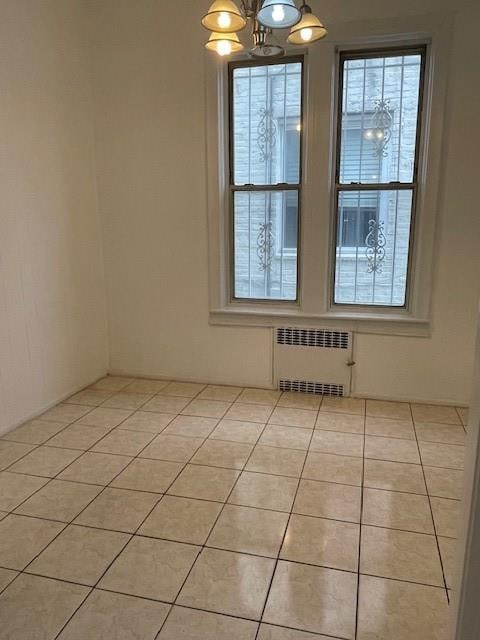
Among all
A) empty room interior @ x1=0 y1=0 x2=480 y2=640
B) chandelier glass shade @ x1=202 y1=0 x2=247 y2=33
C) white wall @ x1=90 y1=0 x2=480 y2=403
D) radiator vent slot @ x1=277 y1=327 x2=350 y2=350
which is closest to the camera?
chandelier glass shade @ x1=202 y1=0 x2=247 y2=33

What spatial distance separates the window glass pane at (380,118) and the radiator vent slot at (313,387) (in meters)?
1.55

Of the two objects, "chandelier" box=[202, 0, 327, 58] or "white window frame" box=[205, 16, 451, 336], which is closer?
"chandelier" box=[202, 0, 327, 58]

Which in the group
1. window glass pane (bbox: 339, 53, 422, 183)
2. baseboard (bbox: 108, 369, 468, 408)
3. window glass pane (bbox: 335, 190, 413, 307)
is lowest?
baseboard (bbox: 108, 369, 468, 408)

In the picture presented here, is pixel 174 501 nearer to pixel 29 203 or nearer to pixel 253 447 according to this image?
pixel 253 447

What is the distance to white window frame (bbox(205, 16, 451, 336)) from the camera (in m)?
3.01

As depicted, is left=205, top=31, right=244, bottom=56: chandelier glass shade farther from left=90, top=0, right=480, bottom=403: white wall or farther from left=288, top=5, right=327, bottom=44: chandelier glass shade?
left=90, top=0, right=480, bottom=403: white wall

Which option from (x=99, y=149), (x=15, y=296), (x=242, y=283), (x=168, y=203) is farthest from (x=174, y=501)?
(x=99, y=149)

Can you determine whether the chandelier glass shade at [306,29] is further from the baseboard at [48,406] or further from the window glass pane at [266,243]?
the baseboard at [48,406]

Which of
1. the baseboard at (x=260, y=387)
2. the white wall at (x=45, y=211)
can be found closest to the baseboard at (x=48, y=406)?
the white wall at (x=45, y=211)

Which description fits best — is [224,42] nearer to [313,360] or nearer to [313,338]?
[313,338]

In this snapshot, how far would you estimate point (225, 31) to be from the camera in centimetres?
193

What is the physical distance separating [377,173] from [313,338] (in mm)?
1288

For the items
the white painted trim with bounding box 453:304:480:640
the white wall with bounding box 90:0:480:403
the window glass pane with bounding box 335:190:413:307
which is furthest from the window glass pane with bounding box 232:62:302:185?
the white painted trim with bounding box 453:304:480:640

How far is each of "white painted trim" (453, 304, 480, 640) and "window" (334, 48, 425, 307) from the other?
7.58 feet
